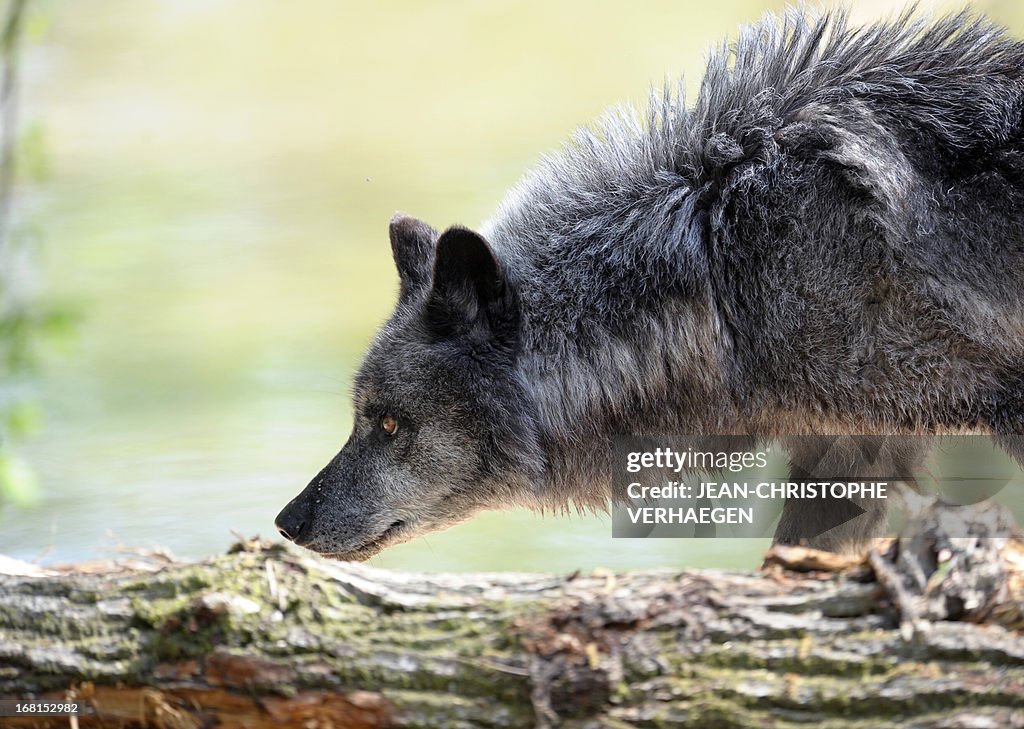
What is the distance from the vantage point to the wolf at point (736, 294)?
11.2ft

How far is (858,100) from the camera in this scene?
3605 millimetres

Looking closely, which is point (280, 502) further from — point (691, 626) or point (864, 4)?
point (864, 4)

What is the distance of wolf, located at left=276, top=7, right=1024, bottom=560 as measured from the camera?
11.2 feet

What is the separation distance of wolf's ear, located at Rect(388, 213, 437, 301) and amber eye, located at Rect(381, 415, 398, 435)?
48 cm

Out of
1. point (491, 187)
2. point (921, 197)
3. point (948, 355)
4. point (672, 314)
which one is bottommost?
point (948, 355)

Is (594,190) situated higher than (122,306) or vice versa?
Result: (122,306)

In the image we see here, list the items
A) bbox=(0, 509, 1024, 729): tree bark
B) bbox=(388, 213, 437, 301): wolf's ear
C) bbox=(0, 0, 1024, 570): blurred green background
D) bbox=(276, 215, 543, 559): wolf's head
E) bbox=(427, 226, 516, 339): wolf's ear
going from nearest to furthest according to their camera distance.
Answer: bbox=(0, 509, 1024, 729): tree bark, bbox=(427, 226, 516, 339): wolf's ear, bbox=(276, 215, 543, 559): wolf's head, bbox=(388, 213, 437, 301): wolf's ear, bbox=(0, 0, 1024, 570): blurred green background

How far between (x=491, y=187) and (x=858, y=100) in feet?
18.6

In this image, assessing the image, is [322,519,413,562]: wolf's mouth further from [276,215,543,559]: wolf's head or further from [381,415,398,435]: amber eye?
[381,415,398,435]: amber eye

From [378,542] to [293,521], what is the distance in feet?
1.00

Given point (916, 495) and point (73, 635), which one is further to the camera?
point (916, 495)

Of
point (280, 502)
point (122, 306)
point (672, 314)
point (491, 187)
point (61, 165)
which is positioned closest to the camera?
point (672, 314)

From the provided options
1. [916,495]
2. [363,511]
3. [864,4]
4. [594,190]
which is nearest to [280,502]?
[363,511]

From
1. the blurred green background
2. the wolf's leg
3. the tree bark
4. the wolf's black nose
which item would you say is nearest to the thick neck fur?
the wolf's leg
